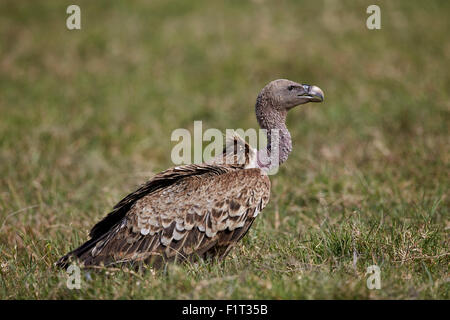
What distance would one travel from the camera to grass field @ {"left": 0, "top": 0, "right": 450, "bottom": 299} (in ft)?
14.4

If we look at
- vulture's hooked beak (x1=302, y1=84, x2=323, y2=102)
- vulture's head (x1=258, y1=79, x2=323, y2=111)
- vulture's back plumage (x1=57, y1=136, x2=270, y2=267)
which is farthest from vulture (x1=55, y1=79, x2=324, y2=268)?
vulture's hooked beak (x1=302, y1=84, x2=323, y2=102)

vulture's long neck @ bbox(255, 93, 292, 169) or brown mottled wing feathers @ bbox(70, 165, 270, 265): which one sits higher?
vulture's long neck @ bbox(255, 93, 292, 169)

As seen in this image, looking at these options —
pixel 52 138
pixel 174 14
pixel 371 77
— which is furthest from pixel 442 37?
pixel 52 138

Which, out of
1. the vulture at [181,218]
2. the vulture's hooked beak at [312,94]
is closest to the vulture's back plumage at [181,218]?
the vulture at [181,218]

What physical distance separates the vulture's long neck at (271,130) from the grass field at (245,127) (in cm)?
73

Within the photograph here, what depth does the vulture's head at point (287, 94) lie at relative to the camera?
5488 millimetres

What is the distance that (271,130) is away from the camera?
5453mm

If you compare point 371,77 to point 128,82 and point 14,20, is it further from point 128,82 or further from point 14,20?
point 14,20

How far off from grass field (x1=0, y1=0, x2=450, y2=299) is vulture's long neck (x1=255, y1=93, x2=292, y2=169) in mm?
730

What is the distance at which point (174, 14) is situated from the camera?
1420cm

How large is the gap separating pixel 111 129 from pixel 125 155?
0.75 metres

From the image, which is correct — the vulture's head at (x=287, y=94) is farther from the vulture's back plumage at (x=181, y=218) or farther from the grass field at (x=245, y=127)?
the grass field at (x=245, y=127)

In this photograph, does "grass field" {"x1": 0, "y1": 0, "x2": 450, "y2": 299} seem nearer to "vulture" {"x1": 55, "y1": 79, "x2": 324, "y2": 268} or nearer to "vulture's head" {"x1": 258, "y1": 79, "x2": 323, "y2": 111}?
"vulture" {"x1": 55, "y1": 79, "x2": 324, "y2": 268}

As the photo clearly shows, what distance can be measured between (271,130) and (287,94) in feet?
1.23
